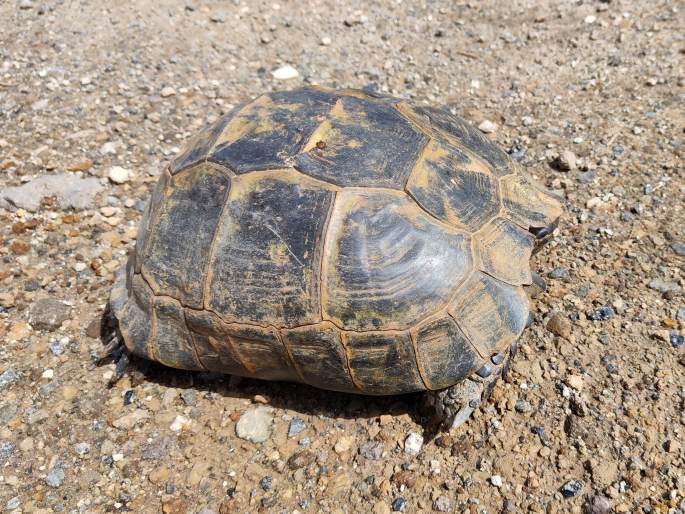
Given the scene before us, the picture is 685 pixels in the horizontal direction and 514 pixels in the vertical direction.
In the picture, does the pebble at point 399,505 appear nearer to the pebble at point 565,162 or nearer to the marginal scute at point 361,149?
the marginal scute at point 361,149

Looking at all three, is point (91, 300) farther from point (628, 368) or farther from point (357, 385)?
point (628, 368)

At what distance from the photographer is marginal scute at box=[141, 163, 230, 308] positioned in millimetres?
3166

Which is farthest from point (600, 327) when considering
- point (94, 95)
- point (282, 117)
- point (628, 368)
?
point (94, 95)

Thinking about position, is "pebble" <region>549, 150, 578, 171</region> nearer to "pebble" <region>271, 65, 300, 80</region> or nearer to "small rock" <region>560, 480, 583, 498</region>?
"small rock" <region>560, 480, 583, 498</region>

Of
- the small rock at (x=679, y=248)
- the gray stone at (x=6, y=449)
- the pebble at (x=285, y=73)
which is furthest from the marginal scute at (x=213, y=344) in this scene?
the pebble at (x=285, y=73)

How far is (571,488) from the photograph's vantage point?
289 cm

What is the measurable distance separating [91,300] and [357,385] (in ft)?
7.48

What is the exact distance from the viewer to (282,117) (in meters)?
3.31

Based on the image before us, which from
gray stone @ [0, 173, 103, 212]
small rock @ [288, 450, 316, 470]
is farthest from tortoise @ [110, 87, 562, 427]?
gray stone @ [0, 173, 103, 212]

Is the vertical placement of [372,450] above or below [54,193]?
above

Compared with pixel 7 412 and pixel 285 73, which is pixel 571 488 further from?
pixel 285 73

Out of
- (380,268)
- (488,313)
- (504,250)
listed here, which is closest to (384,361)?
(380,268)

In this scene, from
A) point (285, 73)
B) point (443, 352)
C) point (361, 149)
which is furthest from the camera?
point (285, 73)

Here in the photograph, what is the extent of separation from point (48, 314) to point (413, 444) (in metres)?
2.77
